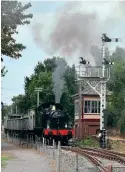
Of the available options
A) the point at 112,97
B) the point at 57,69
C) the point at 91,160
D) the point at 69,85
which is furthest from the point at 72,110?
the point at 91,160

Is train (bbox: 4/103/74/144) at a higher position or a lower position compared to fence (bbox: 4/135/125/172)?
higher

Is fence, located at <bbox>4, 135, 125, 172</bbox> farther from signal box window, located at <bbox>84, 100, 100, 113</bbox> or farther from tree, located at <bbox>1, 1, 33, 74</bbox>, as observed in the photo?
signal box window, located at <bbox>84, 100, 100, 113</bbox>

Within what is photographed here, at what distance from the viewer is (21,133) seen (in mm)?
42219

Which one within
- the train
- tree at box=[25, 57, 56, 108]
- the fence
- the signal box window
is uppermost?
tree at box=[25, 57, 56, 108]

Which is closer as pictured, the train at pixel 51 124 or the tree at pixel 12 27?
the tree at pixel 12 27

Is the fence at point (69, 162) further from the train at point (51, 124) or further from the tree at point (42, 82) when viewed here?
the tree at point (42, 82)

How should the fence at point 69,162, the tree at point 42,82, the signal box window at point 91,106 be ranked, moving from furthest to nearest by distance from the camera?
the signal box window at point 91,106 < the tree at point 42,82 < the fence at point 69,162

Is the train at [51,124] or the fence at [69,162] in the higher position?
the train at [51,124]

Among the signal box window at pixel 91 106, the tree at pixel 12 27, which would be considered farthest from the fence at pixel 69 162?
the signal box window at pixel 91 106

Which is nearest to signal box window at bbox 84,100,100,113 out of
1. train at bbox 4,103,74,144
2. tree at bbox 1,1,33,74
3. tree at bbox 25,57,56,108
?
tree at bbox 25,57,56,108

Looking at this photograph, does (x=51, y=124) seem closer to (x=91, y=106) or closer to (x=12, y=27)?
(x=12, y=27)

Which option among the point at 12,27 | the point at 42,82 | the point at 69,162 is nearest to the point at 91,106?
the point at 42,82

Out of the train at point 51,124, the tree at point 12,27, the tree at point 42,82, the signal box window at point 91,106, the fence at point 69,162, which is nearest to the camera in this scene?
the fence at point 69,162

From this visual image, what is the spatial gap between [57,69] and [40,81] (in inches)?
170
